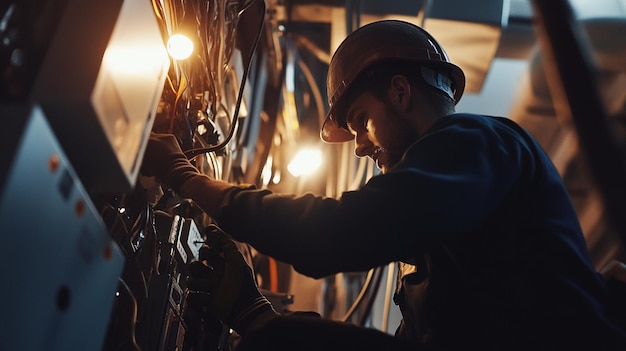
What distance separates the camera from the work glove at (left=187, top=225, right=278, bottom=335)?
1.26 metres

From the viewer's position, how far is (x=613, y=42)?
2.38 meters

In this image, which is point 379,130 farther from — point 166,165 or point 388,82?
point 166,165

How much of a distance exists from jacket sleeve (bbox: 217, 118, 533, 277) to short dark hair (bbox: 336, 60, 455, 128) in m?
0.30

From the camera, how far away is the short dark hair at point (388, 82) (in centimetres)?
138

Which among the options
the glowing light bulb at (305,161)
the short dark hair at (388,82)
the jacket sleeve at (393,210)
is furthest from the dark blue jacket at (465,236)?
the glowing light bulb at (305,161)

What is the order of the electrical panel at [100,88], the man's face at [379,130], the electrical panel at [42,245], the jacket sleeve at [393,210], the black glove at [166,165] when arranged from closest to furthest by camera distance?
the electrical panel at [42,245]
the electrical panel at [100,88]
the jacket sleeve at [393,210]
the black glove at [166,165]
the man's face at [379,130]

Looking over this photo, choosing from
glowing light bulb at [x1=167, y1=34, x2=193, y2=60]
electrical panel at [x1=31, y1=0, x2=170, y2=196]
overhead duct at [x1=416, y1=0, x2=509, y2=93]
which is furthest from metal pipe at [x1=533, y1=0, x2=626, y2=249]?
overhead duct at [x1=416, y1=0, x2=509, y2=93]

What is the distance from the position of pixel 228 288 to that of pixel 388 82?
0.59m

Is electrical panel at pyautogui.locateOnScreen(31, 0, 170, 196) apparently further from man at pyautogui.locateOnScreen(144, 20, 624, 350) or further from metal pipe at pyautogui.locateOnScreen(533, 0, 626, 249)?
metal pipe at pyautogui.locateOnScreen(533, 0, 626, 249)

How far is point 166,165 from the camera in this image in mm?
1201

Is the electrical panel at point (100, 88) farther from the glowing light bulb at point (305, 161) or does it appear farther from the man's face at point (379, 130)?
the glowing light bulb at point (305, 161)

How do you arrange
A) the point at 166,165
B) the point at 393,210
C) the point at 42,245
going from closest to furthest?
1. the point at 42,245
2. the point at 393,210
3. the point at 166,165

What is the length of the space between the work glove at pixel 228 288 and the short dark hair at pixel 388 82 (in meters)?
0.47

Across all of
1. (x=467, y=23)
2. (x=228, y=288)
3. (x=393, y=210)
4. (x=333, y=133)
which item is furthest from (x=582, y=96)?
(x=467, y=23)
